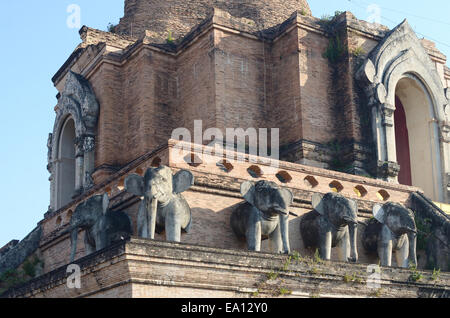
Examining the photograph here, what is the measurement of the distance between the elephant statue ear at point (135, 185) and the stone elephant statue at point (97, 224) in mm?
890

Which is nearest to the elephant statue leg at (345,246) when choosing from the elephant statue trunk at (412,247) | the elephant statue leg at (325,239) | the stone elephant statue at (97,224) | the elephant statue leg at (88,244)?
the elephant statue leg at (325,239)

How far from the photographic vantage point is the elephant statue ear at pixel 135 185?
1259 centimetres

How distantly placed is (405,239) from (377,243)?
1.70ft

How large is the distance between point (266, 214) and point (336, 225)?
4.20 ft

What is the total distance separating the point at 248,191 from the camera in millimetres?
13125

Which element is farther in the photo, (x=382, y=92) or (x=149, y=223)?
(x=382, y=92)

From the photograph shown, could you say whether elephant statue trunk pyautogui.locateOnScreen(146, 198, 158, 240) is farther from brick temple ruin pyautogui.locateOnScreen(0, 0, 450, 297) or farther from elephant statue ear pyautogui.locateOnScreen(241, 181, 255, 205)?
elephant statue ear pyautogui.locateOnScreen(241, 181, 255, 205)

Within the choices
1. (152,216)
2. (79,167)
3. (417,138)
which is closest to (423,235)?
(417,138)

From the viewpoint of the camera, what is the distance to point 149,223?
1215 cm

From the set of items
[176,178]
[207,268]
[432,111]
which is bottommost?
[207,268]

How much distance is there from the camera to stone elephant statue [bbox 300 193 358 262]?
529 inches
